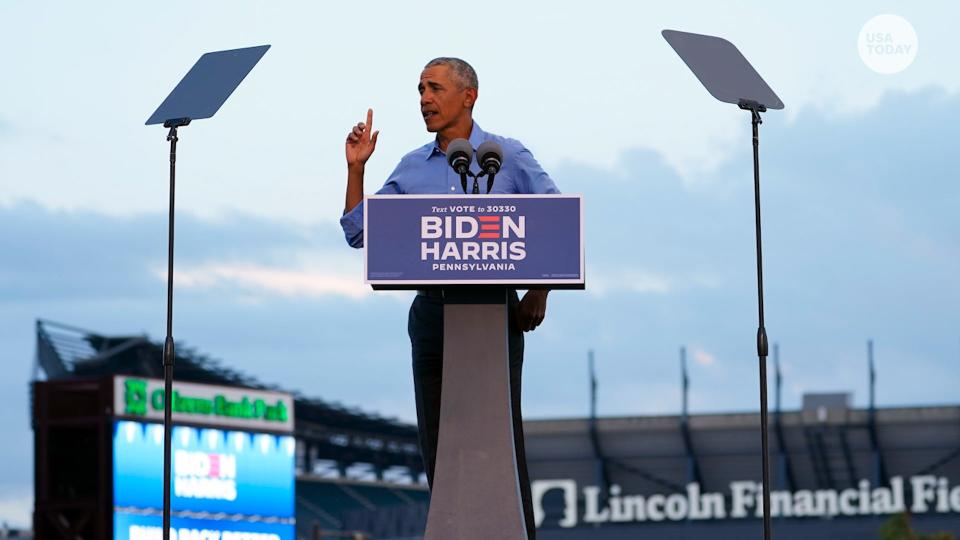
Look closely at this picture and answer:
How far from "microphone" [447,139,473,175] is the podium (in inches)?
5.7

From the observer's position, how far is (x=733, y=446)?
72.2 m

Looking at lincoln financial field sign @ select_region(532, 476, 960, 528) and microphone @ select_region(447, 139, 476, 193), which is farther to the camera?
lincoln financial field sign @ select_region(532, 476, 960, 528)

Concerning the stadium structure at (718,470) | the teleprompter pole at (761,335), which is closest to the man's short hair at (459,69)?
the teleprompter pole at (761,335)

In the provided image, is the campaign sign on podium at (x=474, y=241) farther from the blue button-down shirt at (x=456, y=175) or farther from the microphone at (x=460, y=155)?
the blue button-down shirt at (x=456, y=175)

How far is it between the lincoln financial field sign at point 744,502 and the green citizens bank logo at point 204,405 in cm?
1585

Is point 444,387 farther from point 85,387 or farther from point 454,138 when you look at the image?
point 85,387

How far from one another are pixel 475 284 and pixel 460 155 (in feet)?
1.97

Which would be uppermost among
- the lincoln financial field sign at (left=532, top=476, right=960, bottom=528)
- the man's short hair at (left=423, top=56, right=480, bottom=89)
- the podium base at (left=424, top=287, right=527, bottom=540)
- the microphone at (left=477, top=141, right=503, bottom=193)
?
the man's short hair at (left=423, top=56, right=480, bottom=89)

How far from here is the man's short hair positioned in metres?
9.20

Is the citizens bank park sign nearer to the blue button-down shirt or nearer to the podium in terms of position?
the blue button-down shirt

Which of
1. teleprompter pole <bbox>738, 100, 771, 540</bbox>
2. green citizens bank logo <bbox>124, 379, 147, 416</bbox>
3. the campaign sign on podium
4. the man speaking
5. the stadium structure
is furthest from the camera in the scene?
→ the stadium structure

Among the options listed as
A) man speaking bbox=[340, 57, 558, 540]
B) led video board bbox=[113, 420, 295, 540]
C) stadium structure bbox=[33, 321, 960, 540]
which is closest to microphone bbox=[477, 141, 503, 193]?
man speaking bbox=[340, 57, 558, 540]

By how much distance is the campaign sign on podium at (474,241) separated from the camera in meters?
8.74

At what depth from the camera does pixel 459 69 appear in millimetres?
9219
